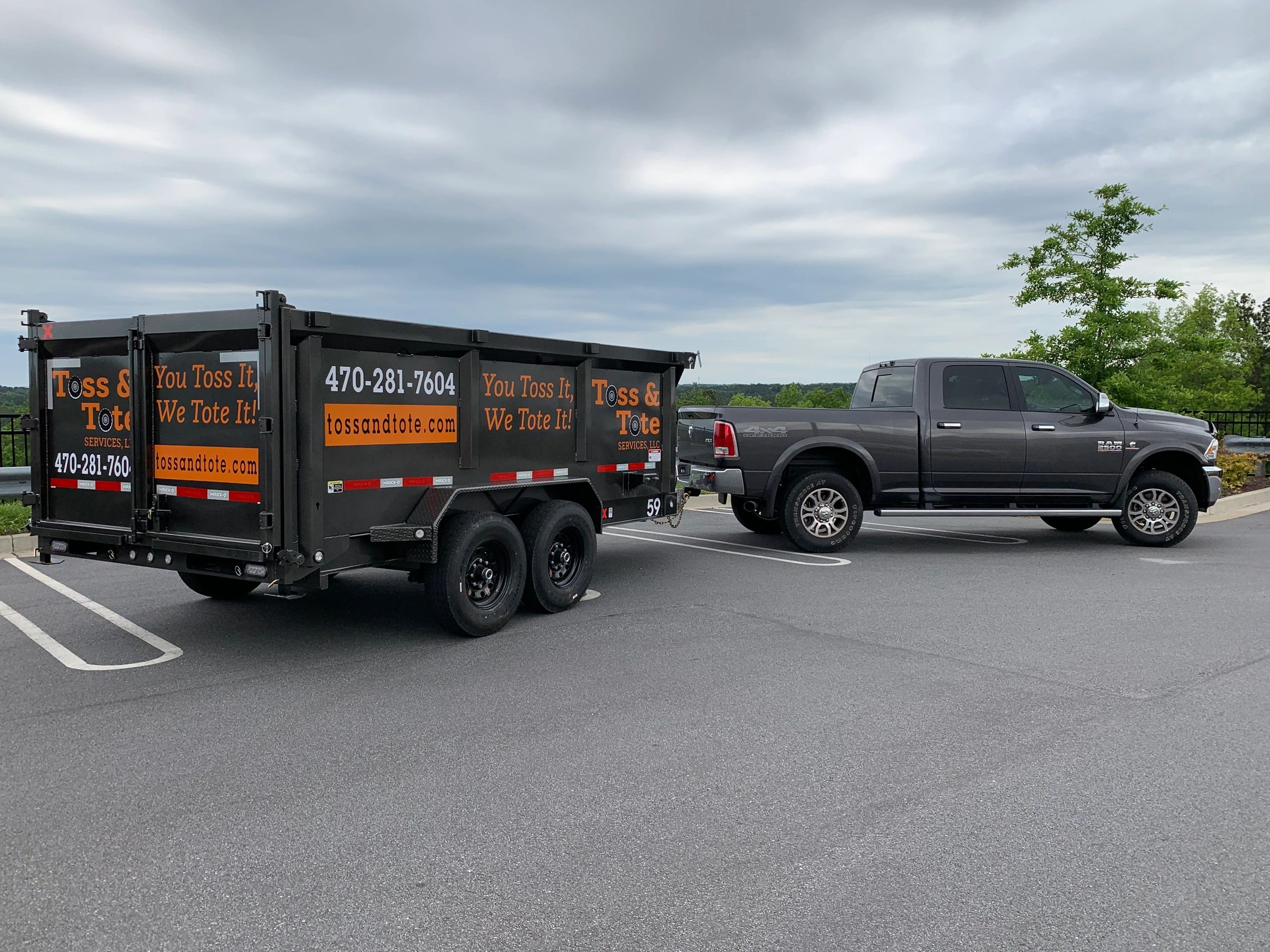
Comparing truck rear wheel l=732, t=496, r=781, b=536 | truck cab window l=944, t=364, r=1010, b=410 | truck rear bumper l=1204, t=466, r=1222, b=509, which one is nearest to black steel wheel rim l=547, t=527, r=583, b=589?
truck rear wheel l=732, t=496, r=781, b=536

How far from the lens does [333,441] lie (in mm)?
6168

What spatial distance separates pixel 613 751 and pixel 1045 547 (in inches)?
352

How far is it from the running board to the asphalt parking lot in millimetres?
3531

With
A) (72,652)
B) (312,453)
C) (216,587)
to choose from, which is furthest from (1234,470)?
(72,652)

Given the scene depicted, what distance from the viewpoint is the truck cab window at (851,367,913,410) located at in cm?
1187

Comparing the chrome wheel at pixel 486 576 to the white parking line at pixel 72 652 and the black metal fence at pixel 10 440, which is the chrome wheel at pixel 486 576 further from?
the black metal fence at pixel 10 440

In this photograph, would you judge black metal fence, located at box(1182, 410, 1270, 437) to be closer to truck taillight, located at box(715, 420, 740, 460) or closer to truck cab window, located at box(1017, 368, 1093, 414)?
truck cab window, located at box(1017, 368, 1093, 414)

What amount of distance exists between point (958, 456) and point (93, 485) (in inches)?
355

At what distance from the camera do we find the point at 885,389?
12250mm

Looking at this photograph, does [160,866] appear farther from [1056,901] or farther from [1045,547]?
[1045,547]

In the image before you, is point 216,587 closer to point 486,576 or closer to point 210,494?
point 210,494

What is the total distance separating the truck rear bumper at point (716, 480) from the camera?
11086 mm

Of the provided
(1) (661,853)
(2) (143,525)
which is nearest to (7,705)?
(2) (143,525)

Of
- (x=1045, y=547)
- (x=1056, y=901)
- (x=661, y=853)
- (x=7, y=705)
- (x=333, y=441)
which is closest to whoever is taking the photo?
(x=1056, y=901)
